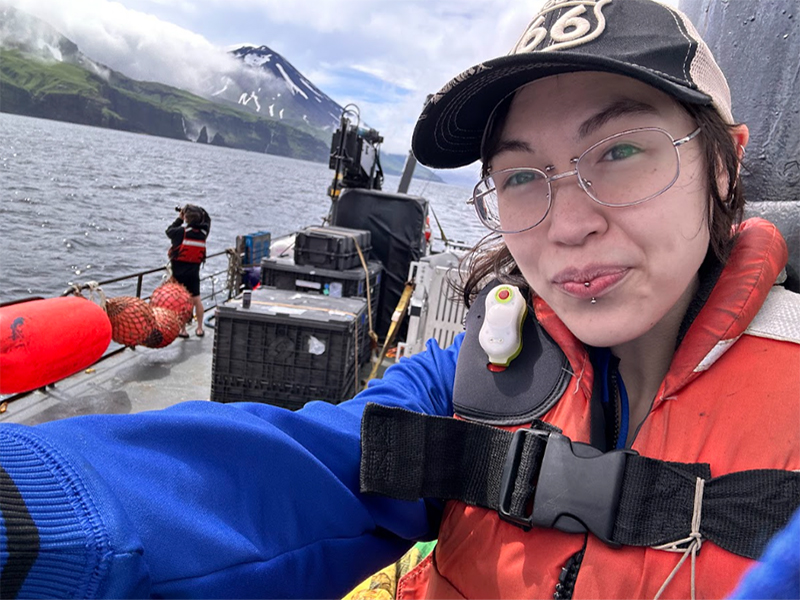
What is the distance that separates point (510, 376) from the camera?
131cm

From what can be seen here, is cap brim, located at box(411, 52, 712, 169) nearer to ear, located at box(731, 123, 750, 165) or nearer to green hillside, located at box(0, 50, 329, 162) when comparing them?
ear, located at box(731, 123, 750, 165)

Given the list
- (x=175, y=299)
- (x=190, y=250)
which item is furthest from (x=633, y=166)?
(x=190, y=250)

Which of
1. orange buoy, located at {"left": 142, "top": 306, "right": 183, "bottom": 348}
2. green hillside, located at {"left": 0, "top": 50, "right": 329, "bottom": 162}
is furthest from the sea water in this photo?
green hillside, located at {"left": 0, "top": 50, "right": 329, "bottom": 162}

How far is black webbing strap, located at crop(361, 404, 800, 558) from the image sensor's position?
933 mm

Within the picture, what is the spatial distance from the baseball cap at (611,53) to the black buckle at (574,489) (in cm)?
73

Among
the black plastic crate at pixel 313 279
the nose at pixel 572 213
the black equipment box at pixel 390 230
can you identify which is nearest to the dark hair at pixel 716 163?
the nose at pixel 572 213

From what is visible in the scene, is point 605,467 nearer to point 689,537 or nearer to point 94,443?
point 689,537

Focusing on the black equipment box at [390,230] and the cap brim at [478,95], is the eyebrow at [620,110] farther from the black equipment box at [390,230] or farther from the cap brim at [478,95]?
the black equipment box at [390,230]

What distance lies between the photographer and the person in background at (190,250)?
7730 millimetres

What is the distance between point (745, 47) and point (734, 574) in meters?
1.80

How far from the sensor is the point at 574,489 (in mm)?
1056

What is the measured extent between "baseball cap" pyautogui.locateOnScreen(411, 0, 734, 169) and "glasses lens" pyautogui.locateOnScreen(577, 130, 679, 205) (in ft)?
0.32

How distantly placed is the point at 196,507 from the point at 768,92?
217cm

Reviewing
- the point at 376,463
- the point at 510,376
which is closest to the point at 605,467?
the point at 510,376
